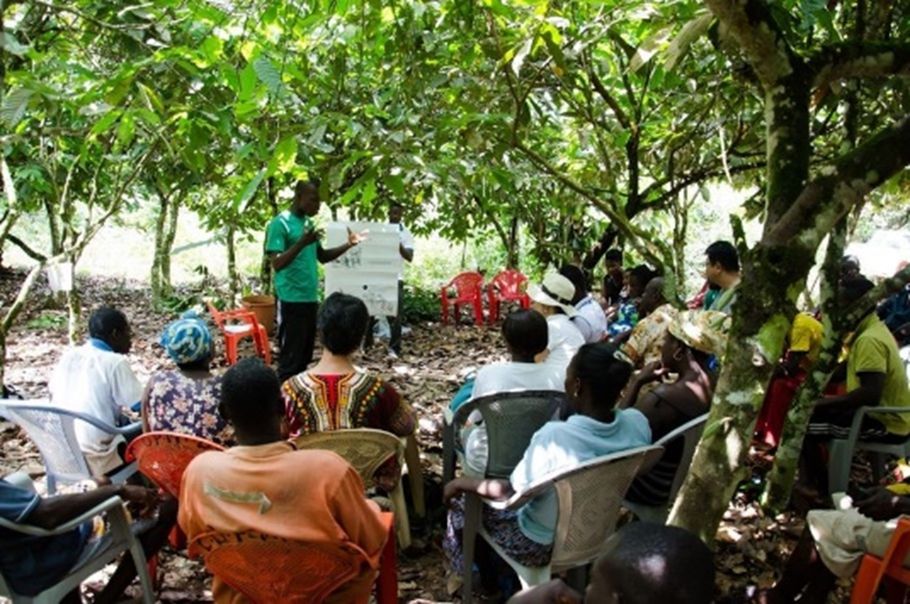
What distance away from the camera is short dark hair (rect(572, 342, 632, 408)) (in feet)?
9.26

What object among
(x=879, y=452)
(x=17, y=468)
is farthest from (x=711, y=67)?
(x=17, y=468)

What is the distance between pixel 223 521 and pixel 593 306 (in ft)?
13.3

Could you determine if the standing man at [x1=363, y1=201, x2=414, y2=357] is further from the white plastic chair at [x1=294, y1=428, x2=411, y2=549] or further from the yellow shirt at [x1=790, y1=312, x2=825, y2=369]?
the white plastic chair at [x1=294, y1=428, x2=411, y2=549]

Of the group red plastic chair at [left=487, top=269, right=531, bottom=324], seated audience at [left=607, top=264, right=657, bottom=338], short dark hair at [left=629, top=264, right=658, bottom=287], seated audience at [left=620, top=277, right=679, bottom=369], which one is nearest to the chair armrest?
seated audience at [left=620, top=277, right=679, bottom=369]

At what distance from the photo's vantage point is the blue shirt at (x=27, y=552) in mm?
2459

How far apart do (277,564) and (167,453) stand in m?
0.97

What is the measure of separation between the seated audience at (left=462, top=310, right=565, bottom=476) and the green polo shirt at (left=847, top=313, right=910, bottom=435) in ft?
5.39

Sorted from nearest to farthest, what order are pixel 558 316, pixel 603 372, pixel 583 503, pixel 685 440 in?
pixel 583 503
pixel 603 372
pixel 685 440
pixel 558 316

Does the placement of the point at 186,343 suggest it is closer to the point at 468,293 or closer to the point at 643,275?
the point at 643,275

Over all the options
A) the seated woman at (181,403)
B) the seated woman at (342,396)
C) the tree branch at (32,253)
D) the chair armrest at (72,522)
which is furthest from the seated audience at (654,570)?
the tree branch at (32,253)

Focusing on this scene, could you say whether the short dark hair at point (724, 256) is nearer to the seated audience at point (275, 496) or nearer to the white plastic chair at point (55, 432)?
the seated audience at point (275, 496)

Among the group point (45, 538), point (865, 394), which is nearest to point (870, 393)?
point (865, 394)

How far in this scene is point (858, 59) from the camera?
2.40 m

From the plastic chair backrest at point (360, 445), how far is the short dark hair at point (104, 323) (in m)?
1.46
